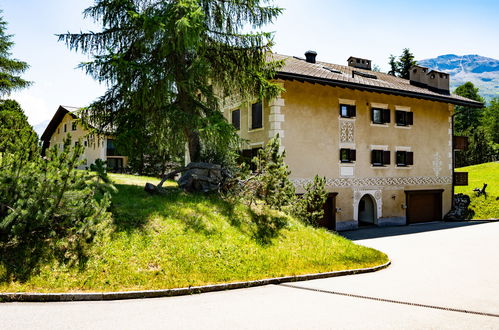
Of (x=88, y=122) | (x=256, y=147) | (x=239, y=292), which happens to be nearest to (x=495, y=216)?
(x=256, y=147)

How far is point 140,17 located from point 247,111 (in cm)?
955

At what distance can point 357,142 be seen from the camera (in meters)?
20.5

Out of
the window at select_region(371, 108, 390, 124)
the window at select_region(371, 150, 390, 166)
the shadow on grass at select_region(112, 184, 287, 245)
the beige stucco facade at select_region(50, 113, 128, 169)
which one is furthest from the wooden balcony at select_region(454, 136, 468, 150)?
the beige stucco facade at select_region(50, 113, 128, 169)

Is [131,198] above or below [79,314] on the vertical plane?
above

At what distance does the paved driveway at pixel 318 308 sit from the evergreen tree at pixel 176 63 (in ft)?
22.2

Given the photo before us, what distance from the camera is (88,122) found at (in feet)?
47.1

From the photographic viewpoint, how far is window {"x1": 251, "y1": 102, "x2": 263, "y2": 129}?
63.3 ft

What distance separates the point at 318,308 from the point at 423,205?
65.4 ft

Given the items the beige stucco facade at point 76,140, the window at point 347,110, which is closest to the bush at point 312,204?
the window at point 347,110

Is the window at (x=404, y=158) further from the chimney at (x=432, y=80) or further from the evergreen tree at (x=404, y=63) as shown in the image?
the evergreen tree at (x=404, y=63)

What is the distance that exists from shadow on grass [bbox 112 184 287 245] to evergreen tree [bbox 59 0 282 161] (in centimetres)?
240

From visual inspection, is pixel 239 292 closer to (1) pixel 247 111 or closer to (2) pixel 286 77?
(2) pixel 286 77

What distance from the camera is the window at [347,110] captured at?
798 inches

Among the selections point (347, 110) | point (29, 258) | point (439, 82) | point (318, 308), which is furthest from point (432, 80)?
point (29, 258)
